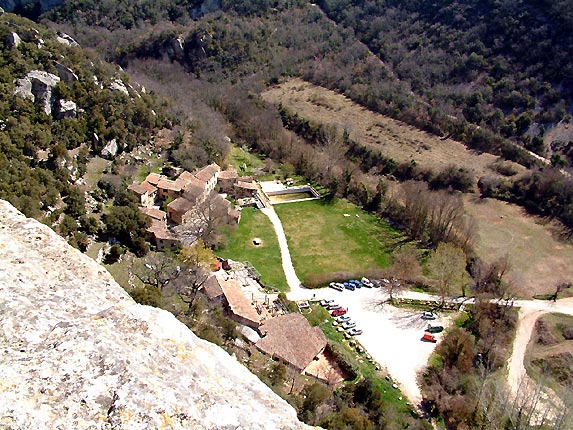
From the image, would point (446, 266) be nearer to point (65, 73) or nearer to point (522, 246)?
point (522, 246)

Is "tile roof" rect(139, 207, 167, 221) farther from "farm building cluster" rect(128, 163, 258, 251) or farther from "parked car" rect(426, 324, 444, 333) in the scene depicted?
"parked car" rect(426, 324, 444, 333)

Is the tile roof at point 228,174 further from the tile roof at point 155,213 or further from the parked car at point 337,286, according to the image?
the parked car at point 337,286

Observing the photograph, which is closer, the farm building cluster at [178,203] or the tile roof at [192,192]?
the farm building cluster at [178,203]

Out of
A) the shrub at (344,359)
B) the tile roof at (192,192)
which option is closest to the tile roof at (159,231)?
the tile roof at (192,192)

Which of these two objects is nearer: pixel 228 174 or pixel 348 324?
pixel 348 324


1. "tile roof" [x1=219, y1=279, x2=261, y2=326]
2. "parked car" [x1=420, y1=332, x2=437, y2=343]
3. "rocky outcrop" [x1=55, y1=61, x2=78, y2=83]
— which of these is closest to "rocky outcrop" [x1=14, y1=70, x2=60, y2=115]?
"rocky outcrop" [x1=55, y1=61, x2=78, y2=83]

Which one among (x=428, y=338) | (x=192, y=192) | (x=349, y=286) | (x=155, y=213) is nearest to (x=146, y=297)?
(x=155, y=213)
